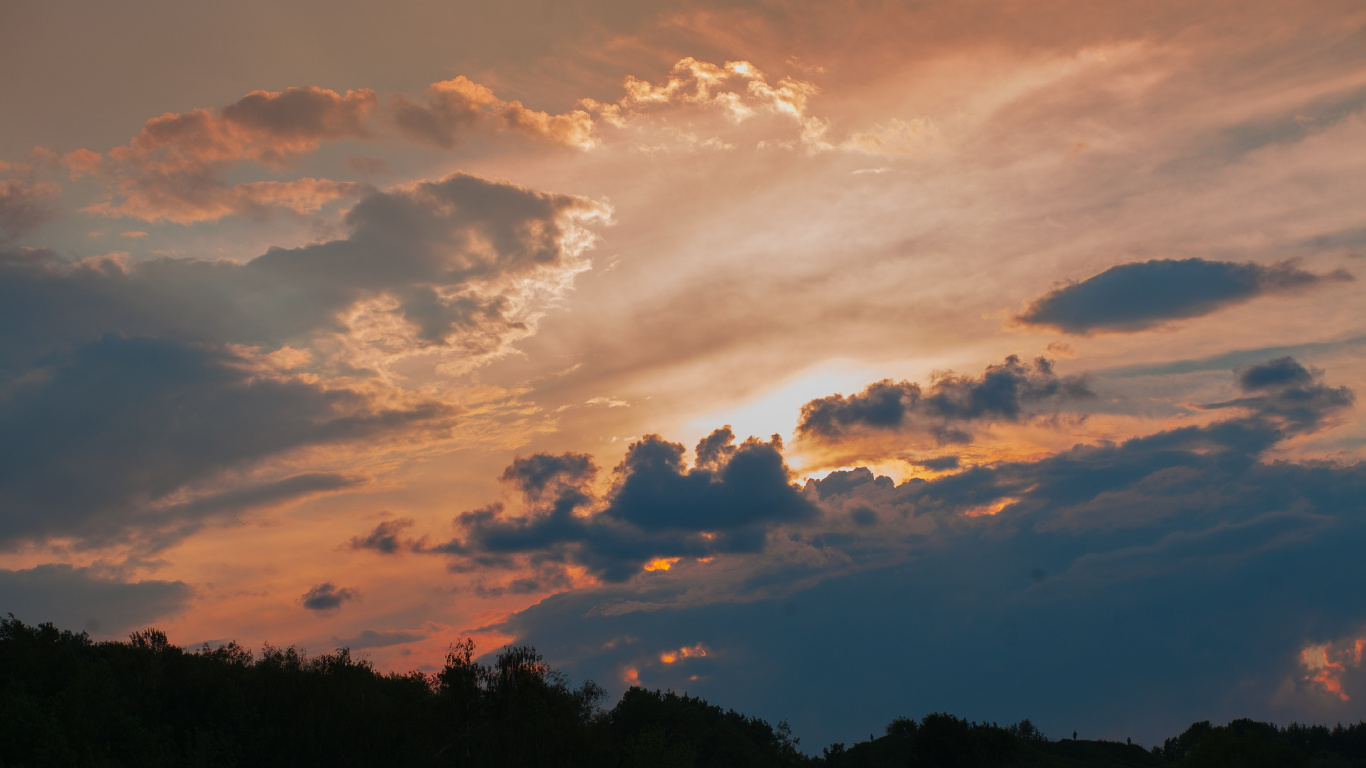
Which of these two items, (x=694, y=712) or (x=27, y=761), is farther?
(x=694, y=712)

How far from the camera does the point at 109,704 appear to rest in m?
87.8

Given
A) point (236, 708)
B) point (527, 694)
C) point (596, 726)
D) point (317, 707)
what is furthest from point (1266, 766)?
point (236, 708)

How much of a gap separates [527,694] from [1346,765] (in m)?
126

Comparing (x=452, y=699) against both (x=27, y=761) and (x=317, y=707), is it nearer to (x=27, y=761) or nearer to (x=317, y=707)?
(x=317, y=707)

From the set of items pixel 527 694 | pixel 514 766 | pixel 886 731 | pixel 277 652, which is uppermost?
pixel 277 652

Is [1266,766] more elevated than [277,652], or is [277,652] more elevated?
[277,652]

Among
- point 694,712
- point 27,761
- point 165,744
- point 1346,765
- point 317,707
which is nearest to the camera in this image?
point 27,761

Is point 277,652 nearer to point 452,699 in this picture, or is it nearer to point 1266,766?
point 452,699

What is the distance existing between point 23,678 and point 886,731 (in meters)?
166

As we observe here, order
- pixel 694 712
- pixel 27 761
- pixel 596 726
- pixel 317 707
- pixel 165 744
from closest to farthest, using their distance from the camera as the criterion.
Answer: pixel 27 761 → pixel 165 744 → pixel 317 707 → pixel 596 726 → pixel 694 712

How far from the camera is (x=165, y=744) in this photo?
8625 cm

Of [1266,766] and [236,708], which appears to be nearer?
[236,708]

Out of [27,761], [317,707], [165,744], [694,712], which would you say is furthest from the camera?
[694,712]

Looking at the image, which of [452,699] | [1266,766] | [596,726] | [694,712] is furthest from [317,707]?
[1266,766]
